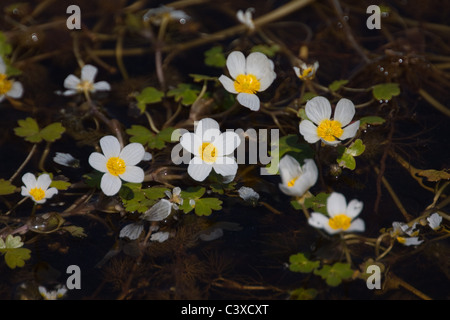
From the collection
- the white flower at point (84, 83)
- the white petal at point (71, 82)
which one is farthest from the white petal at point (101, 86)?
the white petal at point (71, 82)

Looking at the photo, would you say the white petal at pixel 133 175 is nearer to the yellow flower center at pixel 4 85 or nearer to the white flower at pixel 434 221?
the yellow flower center at pixel 4 85

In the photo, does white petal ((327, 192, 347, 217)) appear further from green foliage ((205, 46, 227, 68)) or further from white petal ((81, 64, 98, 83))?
white petal ((81, 64, 98, 83))

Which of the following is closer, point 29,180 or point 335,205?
point 335,205

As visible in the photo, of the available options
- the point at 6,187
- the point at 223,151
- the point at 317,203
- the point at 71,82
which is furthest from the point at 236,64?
the point at 6,187

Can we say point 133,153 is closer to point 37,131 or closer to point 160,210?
point 160,210

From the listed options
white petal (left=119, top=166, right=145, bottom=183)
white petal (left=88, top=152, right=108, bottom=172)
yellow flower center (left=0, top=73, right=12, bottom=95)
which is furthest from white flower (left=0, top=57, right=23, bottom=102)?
white petal (left=119, top=166, right=145, bottom=183)

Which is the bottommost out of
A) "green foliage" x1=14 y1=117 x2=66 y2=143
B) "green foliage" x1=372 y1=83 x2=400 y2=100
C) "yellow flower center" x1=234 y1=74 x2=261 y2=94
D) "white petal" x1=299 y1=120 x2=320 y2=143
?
"white petal" x1=299 y1=120 x2=320 y2=143

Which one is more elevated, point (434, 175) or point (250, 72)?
point (250, 72)
